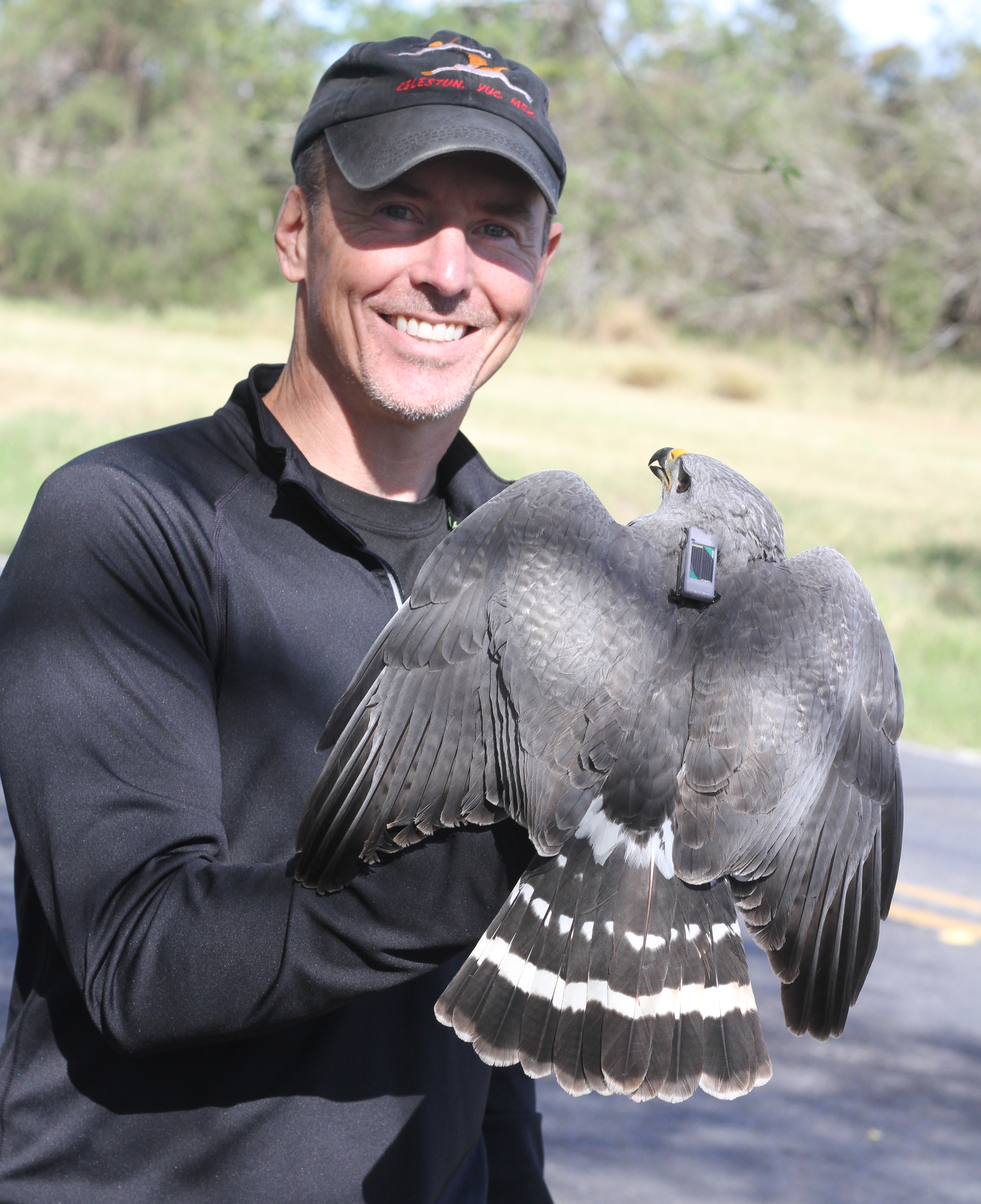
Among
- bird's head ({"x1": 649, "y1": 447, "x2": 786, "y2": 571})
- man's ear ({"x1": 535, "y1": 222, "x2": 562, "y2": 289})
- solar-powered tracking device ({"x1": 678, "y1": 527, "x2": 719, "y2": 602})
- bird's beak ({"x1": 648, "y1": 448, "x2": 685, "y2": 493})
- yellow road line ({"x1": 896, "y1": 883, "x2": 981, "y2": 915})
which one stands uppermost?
man's ear ({"x1": 535, "y1": 222, "x2": 562, "y2": 289})

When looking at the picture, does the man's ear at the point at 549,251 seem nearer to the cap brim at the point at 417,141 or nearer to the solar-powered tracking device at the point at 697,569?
the cap brim at the point at 417,141

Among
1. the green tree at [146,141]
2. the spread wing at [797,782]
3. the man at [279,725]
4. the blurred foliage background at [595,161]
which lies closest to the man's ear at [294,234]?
the man at [279,725]

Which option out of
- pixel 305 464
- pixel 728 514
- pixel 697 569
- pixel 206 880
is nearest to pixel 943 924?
pixel 728 514

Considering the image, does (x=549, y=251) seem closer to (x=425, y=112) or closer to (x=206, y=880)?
(x=425, y=112)

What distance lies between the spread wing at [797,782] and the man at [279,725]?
31 centimetres

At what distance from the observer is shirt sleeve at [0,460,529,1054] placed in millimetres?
1496

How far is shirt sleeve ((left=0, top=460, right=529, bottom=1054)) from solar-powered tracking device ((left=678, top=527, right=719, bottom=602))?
1.53 ft

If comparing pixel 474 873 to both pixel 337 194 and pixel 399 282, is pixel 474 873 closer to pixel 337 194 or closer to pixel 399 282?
pixel 399 282

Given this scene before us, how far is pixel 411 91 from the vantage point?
2125 mm

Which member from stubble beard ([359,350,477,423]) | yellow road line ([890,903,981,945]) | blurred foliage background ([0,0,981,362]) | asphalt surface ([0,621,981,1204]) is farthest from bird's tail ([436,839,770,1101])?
blurred foliage background ([0,0,981,362])

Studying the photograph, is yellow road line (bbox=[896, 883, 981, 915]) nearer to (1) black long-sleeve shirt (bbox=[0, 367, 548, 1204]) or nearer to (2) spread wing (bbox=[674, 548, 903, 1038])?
(2) spread wing (bbox=[674, 548, 903, 1038])

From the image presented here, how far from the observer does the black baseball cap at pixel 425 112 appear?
207 centimetres

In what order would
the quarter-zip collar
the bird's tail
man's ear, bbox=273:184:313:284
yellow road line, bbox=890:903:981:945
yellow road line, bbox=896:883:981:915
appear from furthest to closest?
yellow road line, bbox=896:883:981:915
yellow road line, bbox=890:903:981:945
man's ear, bbox=273:184:313:284
the quarter-zip collar
the bird's tail

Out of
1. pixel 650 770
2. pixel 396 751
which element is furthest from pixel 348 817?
pixel 650 770
